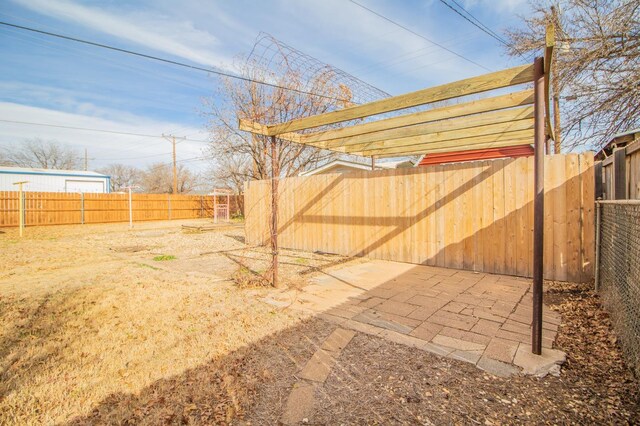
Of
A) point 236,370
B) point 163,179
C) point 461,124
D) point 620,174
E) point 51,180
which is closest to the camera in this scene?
point 236,370

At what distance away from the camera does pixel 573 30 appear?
17.4 feet

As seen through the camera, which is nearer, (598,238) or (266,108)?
(598,238)

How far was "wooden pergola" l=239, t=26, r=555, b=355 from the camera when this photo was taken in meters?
2.20

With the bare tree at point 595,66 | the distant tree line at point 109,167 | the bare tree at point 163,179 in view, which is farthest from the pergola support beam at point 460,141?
the bare tree at point 163,179

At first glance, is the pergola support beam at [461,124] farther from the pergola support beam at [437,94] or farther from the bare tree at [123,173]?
the bare tree at [123,173]

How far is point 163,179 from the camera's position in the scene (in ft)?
130

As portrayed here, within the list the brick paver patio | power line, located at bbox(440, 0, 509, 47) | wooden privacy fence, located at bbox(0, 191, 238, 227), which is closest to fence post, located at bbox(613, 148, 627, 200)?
the brick paver patio

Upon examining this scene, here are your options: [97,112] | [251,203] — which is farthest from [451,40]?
[97,112]

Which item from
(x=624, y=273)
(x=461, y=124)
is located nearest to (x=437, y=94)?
(x=461, y=124)

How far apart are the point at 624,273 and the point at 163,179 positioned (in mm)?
43913

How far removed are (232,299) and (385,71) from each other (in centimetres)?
1009

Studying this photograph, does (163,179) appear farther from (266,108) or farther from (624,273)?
(624,273)

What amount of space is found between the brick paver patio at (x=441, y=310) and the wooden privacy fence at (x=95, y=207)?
54.0ft

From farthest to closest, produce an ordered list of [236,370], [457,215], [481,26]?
1. [481,26]
2. [457,215]
3. [236,370]
